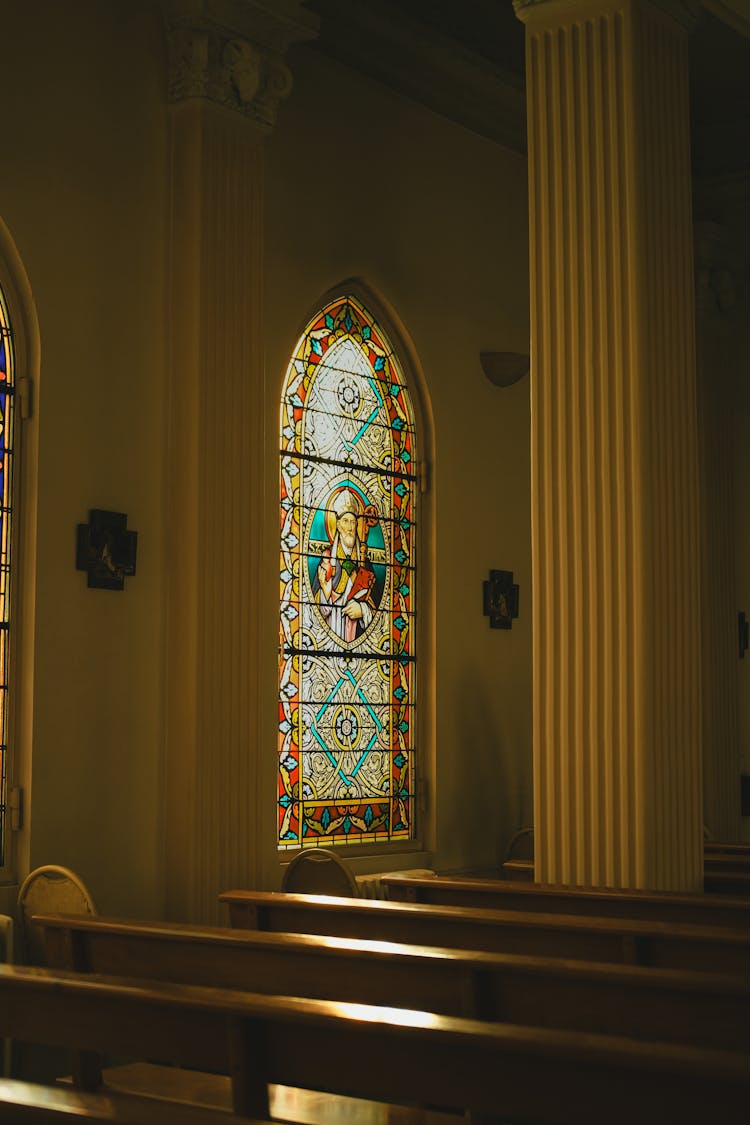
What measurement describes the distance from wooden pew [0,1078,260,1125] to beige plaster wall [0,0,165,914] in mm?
2853

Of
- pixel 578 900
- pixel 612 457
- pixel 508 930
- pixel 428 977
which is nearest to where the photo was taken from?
pixel 428 977

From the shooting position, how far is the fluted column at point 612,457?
5.04m

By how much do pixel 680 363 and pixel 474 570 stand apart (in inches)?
117

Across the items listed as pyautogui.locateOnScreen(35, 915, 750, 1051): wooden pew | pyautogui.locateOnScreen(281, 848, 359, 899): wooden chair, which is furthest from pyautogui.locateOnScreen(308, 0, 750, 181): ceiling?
pyautogui.locateOnScreen(35, 915, 750, 1051): wooden pew

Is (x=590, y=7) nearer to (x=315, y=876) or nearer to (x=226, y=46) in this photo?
(x=226, y=46)

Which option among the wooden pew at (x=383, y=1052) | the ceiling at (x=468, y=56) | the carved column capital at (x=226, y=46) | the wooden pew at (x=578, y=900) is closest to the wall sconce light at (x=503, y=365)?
the ceiling at (x=468, y=56)

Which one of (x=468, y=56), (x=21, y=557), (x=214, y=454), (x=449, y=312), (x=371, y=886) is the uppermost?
(x=468, y=56)

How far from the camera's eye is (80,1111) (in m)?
2.59

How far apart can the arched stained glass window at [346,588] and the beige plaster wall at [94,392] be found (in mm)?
1021

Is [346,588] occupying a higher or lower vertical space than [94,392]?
lower

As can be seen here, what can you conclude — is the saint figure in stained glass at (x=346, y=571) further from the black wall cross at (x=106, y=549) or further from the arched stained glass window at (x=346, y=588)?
the black wall cross at (x=106, y=549)

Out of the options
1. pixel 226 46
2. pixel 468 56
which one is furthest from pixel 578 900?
pixel 468 56

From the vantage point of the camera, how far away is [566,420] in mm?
5219

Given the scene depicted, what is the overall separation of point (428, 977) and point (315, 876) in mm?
2765
